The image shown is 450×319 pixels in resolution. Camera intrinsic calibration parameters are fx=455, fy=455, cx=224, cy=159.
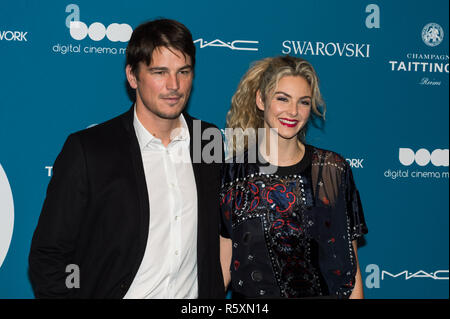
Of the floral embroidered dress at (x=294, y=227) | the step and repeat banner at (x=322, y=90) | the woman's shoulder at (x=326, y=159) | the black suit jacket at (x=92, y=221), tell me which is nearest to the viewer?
the black suit jacket at (x=92, y=221)

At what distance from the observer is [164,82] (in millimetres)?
1879

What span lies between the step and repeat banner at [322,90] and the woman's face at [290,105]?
69 cm

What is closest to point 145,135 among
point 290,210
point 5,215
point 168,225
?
point 168,225

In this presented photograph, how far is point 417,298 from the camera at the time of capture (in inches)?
115

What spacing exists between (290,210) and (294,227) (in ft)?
0.25

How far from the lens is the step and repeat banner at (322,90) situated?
2484 millimetres

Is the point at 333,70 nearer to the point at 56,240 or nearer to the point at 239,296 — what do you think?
the point at 239,296

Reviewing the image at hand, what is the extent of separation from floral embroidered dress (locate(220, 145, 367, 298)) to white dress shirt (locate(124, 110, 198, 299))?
0.66 feet

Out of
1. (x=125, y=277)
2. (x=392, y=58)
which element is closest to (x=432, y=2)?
(x=392, y=58)

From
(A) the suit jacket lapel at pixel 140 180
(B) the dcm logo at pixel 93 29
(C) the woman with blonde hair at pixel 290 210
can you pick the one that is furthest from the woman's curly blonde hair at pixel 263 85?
(B) the dcm logo at pixel 93 29

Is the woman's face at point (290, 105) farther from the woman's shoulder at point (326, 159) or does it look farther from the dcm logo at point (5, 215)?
the dcm logo at point (5, 215)

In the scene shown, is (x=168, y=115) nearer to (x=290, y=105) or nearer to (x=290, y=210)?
(x=290, y=105)

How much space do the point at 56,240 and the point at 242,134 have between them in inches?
39.7
